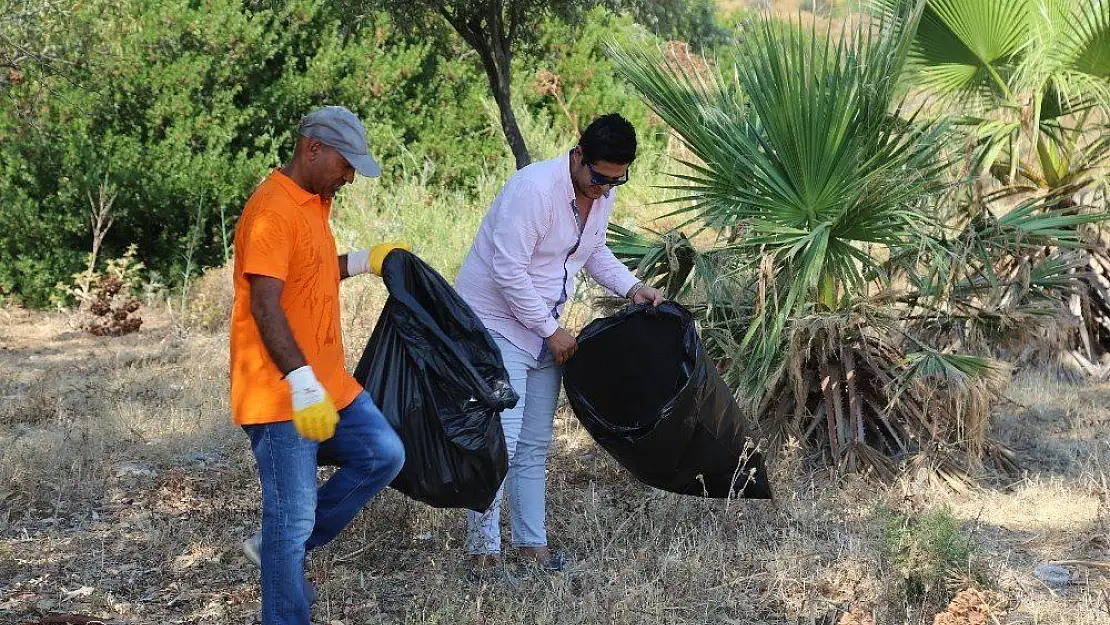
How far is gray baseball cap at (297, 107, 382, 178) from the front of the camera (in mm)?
3223

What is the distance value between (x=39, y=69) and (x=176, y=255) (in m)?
2.75

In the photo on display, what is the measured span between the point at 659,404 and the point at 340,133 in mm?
1666

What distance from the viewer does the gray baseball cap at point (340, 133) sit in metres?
3.22

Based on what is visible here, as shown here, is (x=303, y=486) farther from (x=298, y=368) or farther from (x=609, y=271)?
(x=609, y=271)

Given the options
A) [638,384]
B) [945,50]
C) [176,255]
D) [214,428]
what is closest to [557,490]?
[638,384]

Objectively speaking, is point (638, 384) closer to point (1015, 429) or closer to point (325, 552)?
point (325, 552)

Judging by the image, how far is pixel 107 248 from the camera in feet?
31.7

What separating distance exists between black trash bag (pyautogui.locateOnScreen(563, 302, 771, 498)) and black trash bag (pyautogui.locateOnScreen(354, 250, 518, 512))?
590 mm

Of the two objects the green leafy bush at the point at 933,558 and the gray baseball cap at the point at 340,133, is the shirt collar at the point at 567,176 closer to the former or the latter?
the gray baseball cap at the point at 340,133

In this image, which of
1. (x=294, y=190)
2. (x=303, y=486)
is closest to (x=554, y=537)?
(x=303, y=486)

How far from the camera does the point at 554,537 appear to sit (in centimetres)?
459

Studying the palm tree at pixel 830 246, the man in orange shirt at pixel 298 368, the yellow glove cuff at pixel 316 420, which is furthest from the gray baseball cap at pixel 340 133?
the palm tree at pixel 830 246

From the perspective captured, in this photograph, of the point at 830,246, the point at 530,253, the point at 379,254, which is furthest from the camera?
the point at 830,246

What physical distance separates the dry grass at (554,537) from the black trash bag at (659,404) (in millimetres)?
248
